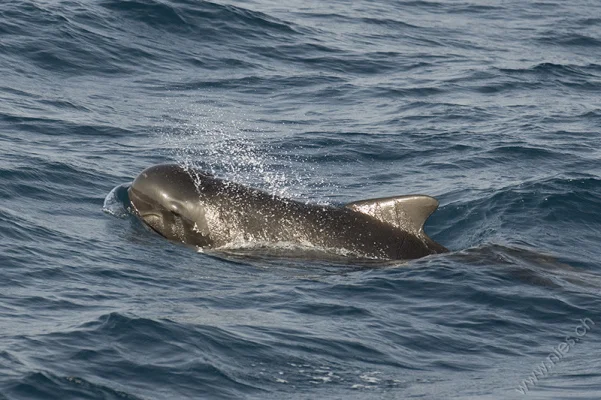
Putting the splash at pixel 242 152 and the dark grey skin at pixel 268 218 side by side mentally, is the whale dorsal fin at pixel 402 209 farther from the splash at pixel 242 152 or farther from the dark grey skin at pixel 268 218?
the splash at pixel 242 152

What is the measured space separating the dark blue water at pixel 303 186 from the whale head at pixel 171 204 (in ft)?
0.71

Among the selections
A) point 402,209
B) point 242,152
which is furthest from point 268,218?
point 242,152

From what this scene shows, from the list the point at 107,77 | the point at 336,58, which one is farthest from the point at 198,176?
the point at 336,58

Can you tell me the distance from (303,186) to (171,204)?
3.52m

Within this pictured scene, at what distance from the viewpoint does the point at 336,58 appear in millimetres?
26938

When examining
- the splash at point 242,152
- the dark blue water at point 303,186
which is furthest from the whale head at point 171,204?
the splash at point 242,152

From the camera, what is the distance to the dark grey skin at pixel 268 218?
1479 centimetres

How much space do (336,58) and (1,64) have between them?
7.48 m

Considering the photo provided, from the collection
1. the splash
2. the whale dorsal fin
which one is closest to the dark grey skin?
the whale dorsal fin

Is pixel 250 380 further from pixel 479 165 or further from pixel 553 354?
pixel 479 165

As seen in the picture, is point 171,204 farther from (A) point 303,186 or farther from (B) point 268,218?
(A) point 303,186

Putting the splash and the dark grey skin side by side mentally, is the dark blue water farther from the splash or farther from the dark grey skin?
the dark grey skin

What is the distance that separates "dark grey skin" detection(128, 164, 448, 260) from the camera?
1479cm

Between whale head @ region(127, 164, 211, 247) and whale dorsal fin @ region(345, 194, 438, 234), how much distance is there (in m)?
1.99
